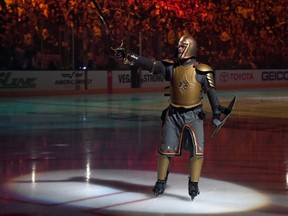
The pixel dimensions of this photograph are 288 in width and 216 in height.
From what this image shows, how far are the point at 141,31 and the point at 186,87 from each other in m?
25.9

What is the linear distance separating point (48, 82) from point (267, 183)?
21.2 metres

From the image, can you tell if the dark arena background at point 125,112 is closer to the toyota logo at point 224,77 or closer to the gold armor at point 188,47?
the toyota logo at point 224,77

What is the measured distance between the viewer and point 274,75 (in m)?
37.9

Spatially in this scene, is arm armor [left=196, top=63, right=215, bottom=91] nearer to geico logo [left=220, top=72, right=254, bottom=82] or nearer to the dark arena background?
the dark arena background

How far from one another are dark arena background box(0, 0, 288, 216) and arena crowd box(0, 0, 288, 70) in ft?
0.20

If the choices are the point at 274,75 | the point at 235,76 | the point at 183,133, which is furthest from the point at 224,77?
the point at 183,133

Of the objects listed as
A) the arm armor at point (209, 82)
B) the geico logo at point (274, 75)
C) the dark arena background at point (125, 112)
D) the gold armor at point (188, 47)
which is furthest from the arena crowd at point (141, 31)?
the arm armor at point (209, 82)

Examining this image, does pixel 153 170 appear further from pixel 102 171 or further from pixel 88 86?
pixel 88 86

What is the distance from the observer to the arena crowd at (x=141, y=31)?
28391 mm

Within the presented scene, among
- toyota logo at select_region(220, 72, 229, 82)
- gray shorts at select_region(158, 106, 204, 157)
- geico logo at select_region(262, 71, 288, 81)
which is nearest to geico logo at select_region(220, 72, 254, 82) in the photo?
toyota logo at select_region(220, 72, 229, 82)

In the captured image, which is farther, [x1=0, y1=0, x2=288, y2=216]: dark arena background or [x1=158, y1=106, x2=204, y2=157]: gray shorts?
[x1=0, y1=0, x2=288, y2=216]: dark arena background

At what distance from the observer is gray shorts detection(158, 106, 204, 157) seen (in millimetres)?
6891

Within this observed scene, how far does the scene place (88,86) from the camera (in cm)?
2966

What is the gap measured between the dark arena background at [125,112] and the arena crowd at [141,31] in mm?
60
